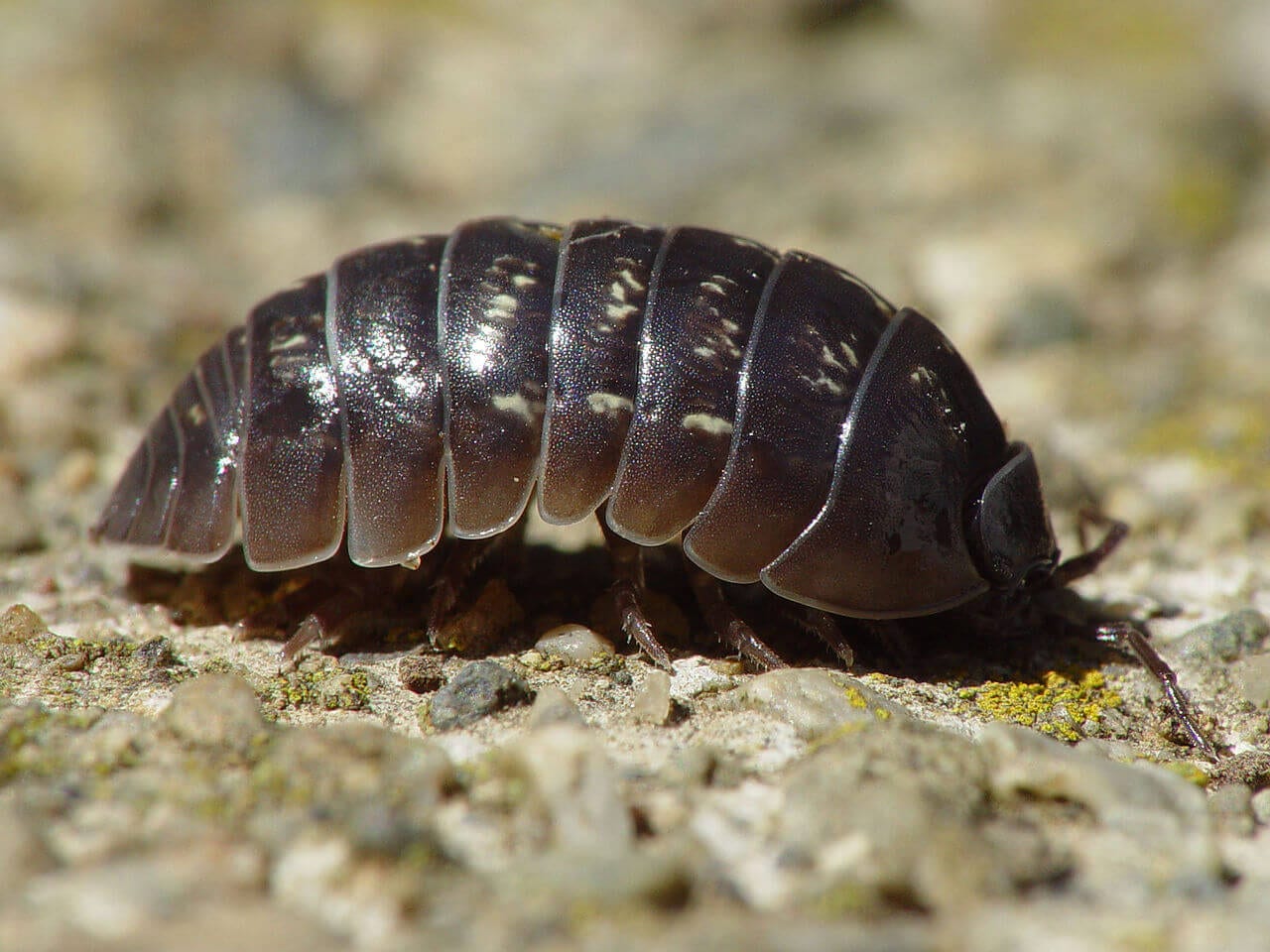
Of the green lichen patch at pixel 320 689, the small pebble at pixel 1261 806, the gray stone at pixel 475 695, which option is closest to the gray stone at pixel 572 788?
the gray stone at pixel 475 695

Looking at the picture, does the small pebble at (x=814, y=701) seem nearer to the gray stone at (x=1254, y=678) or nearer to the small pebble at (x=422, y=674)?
the small pebble at (x=422, y=674)

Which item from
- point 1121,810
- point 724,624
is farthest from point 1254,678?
point 724,624

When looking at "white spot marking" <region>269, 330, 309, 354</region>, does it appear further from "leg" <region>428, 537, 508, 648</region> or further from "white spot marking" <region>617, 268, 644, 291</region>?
"white spot marking" <region>617, 268, 644, 291</region>

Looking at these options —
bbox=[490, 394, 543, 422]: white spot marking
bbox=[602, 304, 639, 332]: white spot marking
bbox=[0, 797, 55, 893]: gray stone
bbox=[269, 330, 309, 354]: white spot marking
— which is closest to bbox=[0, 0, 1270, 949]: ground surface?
bbox=[0, 797, 55, 893]: gray stone

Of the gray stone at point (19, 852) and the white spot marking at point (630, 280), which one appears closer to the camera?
the gray stone at point (19, 852)

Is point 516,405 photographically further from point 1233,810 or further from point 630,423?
point 1233,810

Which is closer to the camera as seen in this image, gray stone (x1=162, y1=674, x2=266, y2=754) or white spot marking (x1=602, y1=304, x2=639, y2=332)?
gray stone (x1=162, y1=674, x2=266, y2=754)
